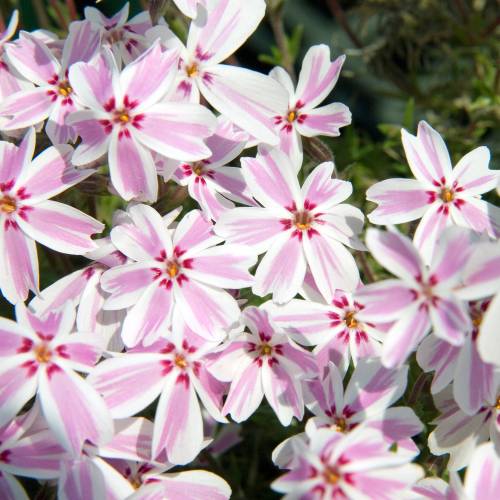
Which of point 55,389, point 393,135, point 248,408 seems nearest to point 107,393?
point 55,389

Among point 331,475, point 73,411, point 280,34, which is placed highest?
point 280,34

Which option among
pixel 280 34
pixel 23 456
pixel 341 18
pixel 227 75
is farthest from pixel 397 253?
pixel 341 18

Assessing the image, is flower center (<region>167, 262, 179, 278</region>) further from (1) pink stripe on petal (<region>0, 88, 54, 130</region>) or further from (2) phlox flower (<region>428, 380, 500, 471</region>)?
(2) phlox flower (<region>428, 380, 500, 471</region>)

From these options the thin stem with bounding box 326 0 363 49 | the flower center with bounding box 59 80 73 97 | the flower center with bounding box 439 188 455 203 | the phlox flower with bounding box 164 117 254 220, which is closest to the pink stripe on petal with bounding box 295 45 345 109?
the phlox flower with bounding box 164 117 254 220

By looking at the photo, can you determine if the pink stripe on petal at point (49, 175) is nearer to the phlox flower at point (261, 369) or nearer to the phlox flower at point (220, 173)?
the phlox flower at point (220, 173)

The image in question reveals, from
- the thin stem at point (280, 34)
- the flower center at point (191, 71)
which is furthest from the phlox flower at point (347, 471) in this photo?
the thin stem at point (280, 34)

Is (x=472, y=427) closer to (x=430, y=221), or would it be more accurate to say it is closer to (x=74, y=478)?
(x=430, y=221)

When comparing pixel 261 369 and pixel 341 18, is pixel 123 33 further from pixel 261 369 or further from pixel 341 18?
pixel 341 18
